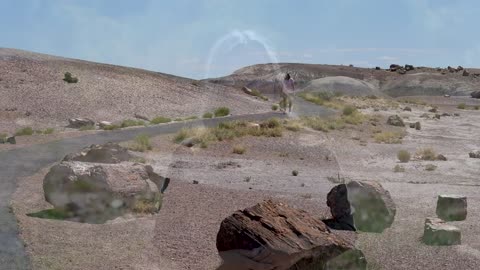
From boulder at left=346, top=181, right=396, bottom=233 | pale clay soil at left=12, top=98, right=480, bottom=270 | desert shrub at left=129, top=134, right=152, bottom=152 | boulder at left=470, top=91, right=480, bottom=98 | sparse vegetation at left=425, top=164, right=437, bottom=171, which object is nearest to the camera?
pale clay soil at left=12, top=98, right=480, bottom=270

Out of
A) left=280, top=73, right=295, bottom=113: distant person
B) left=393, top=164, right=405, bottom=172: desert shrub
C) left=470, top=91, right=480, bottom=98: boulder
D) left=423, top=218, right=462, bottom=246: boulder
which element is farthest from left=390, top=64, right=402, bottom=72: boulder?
left=423, top=218, right=462, bottom=246: boulder

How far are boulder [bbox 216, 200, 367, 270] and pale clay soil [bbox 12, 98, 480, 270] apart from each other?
1.43 meters

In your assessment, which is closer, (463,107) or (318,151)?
(318,151)

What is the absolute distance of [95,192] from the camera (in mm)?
12750

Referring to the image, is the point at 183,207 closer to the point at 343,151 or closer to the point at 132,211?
the point at 132,211

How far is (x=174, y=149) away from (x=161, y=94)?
31.5 meters

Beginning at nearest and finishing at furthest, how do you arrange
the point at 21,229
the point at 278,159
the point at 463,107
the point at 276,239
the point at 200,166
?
the point at 276,239 < the point at 21,229 < the point at 200,166 < the point at 278,159 < the point at 463,107

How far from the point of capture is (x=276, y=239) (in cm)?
827

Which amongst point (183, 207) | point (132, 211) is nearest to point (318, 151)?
point (183, 207)

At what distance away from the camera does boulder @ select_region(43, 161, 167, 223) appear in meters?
12.7

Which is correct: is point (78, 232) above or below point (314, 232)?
below

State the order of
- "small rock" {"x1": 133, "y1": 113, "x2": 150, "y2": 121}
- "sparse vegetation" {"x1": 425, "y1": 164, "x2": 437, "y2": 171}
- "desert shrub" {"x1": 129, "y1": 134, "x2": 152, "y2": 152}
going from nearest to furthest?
"sparse vegetation" {"x1": 425, "y1": 164, "x2": 437, "y2": 171} < "desert shrub" {"x1": 129, "y1": 134, "x2": 152, "y2": 152} < "small rock" {"x1": 133, "y1": 113, "x2": 150, "y2": 121}

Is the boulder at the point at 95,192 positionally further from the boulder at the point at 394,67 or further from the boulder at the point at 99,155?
the boulder at the point at 394,67

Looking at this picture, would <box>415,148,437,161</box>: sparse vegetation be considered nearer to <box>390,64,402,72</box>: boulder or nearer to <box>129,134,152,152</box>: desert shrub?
<box>129,134,152,152</box>: desert shrub
